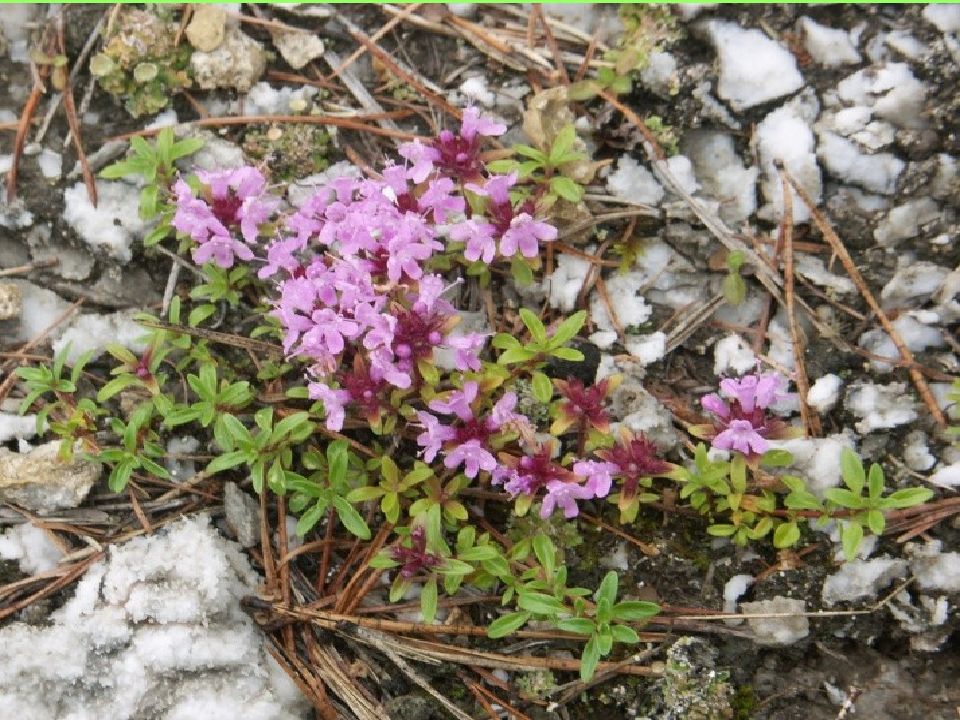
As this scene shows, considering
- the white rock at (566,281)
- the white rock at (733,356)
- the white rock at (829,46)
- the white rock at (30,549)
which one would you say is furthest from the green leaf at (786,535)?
the white rock at (30,549)

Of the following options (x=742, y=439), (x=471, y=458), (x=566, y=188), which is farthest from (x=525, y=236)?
(x=742, y=439)

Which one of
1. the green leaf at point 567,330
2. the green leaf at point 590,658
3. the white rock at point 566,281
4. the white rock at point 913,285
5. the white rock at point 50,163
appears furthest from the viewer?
the white rock at point 50,163

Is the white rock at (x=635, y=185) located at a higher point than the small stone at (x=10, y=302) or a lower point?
higher

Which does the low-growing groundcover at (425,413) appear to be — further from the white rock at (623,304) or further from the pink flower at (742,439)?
the white rock at (623,304)

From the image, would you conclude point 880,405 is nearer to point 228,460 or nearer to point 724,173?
point 724,173

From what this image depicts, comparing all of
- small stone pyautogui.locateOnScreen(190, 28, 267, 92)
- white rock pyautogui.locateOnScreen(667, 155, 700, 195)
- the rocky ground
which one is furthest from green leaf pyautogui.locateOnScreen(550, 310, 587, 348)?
small stone pyautogui.locateOnScreen(190, 28, 267, 92)

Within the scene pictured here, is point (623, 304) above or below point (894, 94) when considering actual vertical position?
below

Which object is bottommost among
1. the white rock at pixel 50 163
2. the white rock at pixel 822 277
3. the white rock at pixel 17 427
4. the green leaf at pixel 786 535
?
the white rock at pixel 17 427

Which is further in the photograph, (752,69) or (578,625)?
(752,69)
